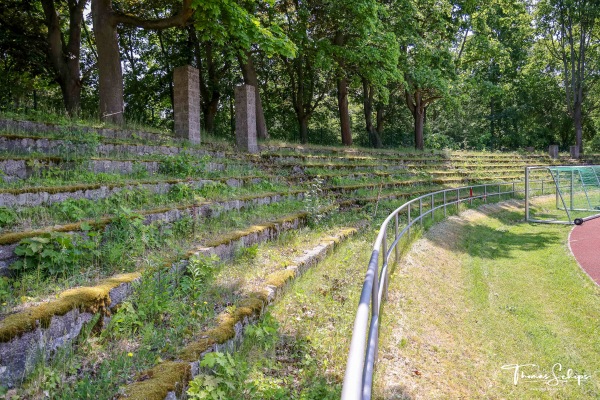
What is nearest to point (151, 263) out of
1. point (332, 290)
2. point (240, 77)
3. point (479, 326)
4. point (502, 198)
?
point (332, 290)

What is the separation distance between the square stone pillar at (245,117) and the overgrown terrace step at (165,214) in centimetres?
367

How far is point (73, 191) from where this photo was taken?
18.6ft

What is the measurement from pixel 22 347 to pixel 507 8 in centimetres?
3244

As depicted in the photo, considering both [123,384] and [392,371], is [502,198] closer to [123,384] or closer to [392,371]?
[392,371]

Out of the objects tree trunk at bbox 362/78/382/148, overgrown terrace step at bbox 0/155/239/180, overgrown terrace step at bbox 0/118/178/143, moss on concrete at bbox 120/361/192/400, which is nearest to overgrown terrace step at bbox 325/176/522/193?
overgrown terrace step at bbox 0/155/239/180

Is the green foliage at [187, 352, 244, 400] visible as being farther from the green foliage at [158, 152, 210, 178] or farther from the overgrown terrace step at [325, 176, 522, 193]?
the overgrown terrace step at [325, 176, 522, 193]

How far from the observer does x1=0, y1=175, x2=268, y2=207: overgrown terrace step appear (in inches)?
194

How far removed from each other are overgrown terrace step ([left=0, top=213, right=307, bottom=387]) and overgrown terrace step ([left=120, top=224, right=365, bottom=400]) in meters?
0.74

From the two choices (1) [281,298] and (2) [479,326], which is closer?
(1) [281,298]

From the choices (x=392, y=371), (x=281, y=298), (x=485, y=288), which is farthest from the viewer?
(x=485, y=288)

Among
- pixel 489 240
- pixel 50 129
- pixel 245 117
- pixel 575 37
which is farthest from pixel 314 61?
pixel 575 37

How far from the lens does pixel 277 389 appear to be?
10.8 feet

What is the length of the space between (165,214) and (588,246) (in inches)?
432

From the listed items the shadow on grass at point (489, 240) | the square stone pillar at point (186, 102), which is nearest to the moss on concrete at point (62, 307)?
the square stone pillar at point (186, 102)
